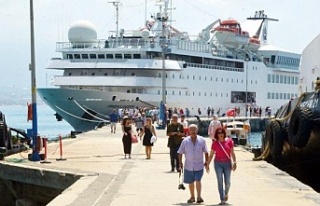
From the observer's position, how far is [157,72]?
60.0 metres

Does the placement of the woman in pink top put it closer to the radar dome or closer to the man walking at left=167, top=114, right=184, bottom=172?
the man walking at left=167, top=114, right=184, bottom=172

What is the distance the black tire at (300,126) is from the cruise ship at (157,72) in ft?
93.7

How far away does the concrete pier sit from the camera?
13.6 meters

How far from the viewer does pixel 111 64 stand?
5794 cm

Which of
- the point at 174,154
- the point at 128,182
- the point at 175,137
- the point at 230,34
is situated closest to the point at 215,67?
the point at 230,34

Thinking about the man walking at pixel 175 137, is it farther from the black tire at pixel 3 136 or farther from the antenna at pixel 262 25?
the antenna at pixel 262 25

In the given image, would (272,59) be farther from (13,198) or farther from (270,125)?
(13,198)

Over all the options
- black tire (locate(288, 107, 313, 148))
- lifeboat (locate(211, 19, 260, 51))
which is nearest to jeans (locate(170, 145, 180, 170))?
black tire (locate(288, 107, 313, 148))

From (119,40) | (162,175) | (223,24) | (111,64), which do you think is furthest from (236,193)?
(223,24)

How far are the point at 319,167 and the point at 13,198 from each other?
9.21 meters

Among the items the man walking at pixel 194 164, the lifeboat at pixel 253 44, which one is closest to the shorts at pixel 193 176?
the man walking at pixel 194 164

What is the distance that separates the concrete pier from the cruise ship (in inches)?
1084

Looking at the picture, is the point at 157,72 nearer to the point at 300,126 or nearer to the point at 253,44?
the point at 253,44

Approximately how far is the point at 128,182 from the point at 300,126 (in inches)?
239
